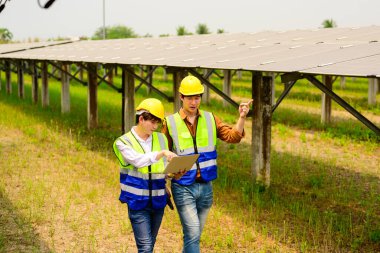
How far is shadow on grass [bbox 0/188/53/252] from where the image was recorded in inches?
234

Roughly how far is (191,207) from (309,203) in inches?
157

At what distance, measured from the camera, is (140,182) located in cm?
406

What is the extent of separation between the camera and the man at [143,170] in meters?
4.00

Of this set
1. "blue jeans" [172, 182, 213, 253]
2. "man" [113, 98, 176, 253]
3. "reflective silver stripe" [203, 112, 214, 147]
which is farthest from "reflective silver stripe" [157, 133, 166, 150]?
"reflective silver stripe" [203, 112, 214, 147]

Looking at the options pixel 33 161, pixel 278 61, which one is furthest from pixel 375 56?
pixel 33 161

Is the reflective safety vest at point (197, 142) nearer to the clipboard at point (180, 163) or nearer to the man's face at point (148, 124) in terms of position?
the clipboard at point (180, 163)

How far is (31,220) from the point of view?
6.90m

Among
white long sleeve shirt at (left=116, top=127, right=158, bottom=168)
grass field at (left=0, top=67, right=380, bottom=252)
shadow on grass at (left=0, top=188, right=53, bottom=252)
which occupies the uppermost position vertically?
white long sleeve shirt at (left=116, top=127, right=158, bottom=168)

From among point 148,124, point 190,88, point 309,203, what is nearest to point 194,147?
point 190,88

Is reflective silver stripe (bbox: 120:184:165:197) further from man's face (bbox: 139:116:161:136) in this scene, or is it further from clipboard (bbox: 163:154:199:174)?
man's face (bbox: 139:116:161:136)

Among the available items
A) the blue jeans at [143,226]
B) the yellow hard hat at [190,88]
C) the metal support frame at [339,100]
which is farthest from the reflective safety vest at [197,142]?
the metal support frame at [339,100]

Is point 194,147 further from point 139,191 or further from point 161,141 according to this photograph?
point 139,191

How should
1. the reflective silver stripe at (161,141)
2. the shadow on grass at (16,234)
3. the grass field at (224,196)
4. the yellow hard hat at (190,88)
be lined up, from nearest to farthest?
the reflective silver stripe at (161,141) < the yellow hard hat at (190,88) < the shadow on grass at (16,234) < the grass field at (224,196)

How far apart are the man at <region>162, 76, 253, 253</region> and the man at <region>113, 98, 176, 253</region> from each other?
0.98ft
